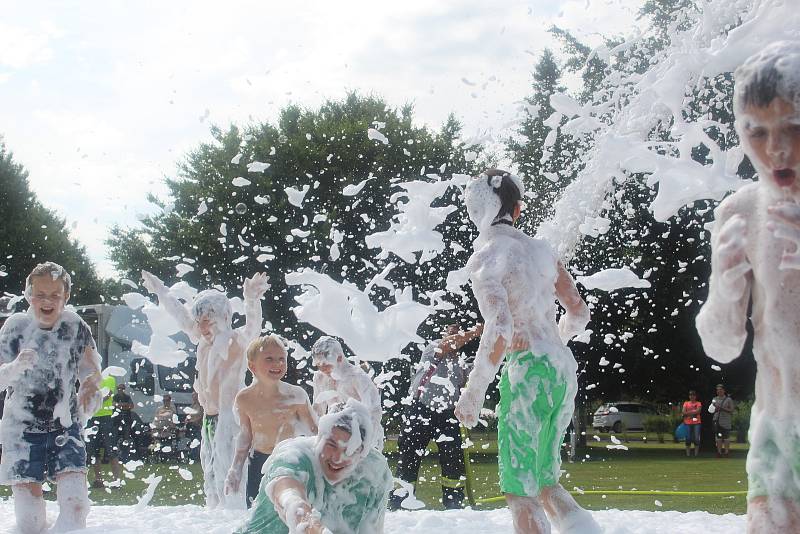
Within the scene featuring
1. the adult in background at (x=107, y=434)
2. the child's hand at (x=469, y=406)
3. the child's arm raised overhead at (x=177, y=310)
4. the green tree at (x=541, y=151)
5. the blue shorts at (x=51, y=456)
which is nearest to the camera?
the child's hand at (x=469, y=406)

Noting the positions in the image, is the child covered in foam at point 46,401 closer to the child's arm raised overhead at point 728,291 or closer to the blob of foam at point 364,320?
the blob of foam at point 364,320

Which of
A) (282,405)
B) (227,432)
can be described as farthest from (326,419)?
(227,432)

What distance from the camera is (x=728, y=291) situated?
2646 millimetres

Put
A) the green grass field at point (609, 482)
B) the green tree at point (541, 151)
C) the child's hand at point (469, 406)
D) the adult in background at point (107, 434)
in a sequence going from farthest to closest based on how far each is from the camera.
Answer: the green tree at point (541, 151) → the adult in background at point (107, 434) → the green grass field at point (609, 482) → the child's hand at point (469, 406)

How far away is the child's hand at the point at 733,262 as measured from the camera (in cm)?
264

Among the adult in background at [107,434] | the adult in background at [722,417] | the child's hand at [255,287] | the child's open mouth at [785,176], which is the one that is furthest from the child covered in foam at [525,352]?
the adult in background at [722,417]

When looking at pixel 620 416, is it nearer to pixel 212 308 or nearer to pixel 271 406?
pixel 212 308

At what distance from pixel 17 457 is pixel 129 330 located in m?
15.8

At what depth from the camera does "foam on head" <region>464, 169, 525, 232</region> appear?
5066mm

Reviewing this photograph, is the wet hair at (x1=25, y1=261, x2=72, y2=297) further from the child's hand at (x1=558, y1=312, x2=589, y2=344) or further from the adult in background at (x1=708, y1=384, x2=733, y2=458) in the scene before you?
the adult in background at (x1=708, y1=384, x2=733, y2=458)

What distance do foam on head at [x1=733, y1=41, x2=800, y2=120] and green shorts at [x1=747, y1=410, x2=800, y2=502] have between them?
2.55ft

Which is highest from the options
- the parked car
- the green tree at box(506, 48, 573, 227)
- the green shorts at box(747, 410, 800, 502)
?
the green tree at box(506, 48, 573, 227)

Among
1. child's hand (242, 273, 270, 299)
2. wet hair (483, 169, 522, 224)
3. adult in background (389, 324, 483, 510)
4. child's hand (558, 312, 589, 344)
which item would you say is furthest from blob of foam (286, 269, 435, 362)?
wet hair (483, 169, 522, 224)

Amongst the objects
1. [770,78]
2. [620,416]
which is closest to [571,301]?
[770,78]
